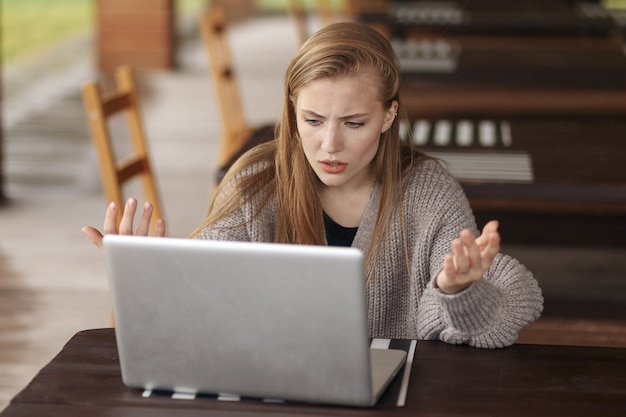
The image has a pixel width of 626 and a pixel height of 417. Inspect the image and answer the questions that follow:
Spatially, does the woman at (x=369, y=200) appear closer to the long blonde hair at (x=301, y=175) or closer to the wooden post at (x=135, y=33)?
the long blonde hair at (x=301, y=175)

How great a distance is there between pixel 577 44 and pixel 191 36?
5.23 metres

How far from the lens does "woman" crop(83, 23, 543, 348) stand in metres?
1.60

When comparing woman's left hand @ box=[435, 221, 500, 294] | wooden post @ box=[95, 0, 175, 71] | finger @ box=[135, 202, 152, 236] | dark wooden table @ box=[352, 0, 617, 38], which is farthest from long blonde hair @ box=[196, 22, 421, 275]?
wooden post @ box=[95, 0, 175, 71]

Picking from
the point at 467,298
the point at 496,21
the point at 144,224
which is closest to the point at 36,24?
the point at 496,21

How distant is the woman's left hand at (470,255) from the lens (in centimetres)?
137

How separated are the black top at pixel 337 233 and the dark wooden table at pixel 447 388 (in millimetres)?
339

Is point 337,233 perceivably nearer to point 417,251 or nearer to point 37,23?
point 417,251

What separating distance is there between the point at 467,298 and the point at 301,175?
400 mm

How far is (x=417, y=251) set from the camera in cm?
175

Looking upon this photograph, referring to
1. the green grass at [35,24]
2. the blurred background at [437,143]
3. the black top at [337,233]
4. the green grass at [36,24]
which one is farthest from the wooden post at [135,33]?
the black top at [337,233]

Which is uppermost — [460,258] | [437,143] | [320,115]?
[320,115]

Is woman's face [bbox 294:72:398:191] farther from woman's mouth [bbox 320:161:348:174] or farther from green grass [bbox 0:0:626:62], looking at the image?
green grass [bbox 0:0:626:62]

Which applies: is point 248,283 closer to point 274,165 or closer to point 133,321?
point 133,321

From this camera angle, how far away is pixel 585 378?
4.59 feet
